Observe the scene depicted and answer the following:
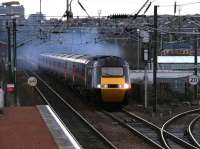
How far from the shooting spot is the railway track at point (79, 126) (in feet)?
71.8

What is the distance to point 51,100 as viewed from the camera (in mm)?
41656

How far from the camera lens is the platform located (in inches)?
→ 656

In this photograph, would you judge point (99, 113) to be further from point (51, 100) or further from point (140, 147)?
point (140, 147)

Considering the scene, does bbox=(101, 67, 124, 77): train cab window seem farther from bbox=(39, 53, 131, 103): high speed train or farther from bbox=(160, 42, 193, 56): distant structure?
bbox=(160, 42, 193, 56): distant structure

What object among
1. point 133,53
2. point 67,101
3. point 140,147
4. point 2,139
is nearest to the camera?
point 2,139

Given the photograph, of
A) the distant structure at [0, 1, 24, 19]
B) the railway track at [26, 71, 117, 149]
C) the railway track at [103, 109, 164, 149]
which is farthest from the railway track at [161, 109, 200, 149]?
the distant structure at [0, 1, 24, 19]

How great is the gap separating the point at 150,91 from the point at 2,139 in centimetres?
2907

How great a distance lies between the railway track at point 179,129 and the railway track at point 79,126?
2432 millimetres

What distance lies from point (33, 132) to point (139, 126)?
9.13 metres

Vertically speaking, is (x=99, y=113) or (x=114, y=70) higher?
(x=114, y=70)

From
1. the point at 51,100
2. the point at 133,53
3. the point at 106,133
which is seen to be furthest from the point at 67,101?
the point at 133,53

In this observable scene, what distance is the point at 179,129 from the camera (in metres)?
27.2

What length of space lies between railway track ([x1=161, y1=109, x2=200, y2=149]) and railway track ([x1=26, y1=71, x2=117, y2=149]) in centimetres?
243

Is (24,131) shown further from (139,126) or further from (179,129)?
(179,129)
